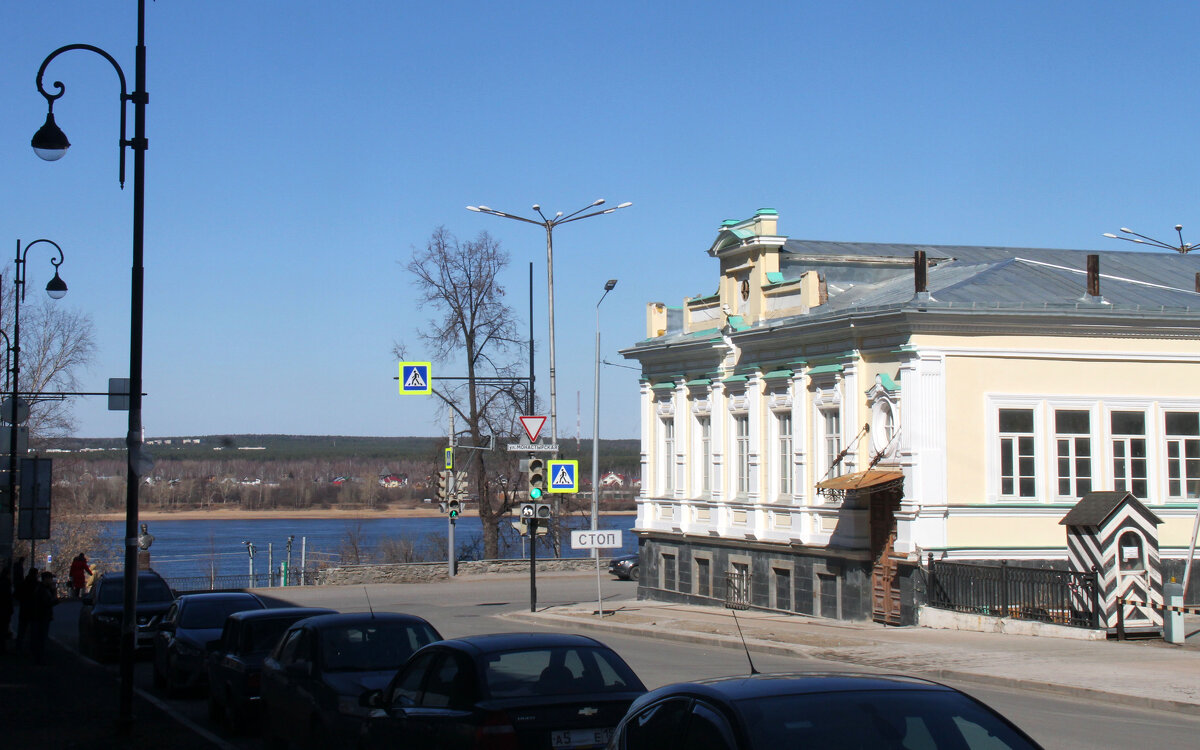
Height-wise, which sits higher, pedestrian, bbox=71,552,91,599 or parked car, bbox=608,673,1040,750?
parked car, bbox=608,673,1040,750

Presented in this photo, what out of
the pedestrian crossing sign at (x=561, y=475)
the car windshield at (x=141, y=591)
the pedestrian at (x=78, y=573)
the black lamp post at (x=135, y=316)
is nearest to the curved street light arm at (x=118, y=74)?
the black lamp post at (x=135, y=316)

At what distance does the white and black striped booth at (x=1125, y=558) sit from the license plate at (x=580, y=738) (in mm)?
15476

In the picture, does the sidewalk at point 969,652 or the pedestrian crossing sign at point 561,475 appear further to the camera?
the pedestrian crossing sign at point 561,475

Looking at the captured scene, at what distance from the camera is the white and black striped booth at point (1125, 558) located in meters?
21.5

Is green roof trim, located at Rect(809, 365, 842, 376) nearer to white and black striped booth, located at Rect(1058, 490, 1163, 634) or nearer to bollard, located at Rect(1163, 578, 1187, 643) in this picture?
white and black striped booth, located at Rect(1058, 490, 1163, 634)

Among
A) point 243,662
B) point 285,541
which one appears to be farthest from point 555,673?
point 285,541

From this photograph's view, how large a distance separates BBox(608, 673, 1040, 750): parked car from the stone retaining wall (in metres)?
40.2

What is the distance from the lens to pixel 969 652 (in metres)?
20.3

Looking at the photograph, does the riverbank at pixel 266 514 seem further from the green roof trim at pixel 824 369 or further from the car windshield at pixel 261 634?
the car windshield at pixel 261 634

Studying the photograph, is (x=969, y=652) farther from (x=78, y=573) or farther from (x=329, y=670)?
(x=78, y=573)

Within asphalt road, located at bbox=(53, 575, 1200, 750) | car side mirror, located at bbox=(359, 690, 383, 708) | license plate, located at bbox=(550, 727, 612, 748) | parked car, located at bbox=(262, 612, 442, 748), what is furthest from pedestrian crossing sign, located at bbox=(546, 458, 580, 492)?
license plate, located at bbox=(550, 727, 612, 748)

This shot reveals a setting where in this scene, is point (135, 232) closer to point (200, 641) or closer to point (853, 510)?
point (200, 641)

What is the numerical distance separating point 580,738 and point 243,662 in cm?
691

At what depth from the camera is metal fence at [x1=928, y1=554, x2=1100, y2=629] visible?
2217 centimetres
